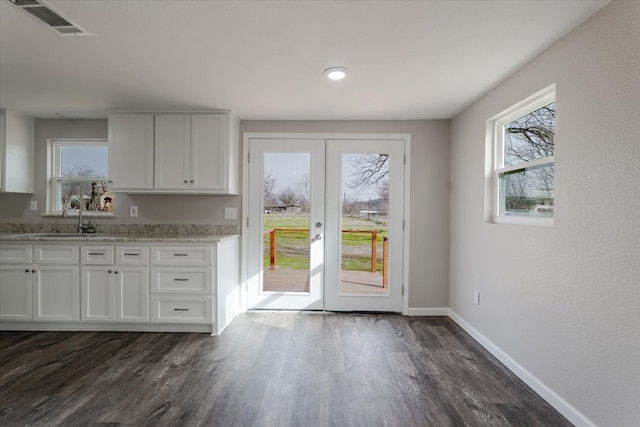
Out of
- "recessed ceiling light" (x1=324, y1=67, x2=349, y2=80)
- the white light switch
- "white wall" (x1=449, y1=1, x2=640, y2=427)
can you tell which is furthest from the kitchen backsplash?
"white wall" (x1=449, y1=1, x2=640, y2=427)

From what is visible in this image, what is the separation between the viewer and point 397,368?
2467mm

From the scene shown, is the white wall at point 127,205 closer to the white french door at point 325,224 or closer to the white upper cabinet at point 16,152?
the white upper cabinet at point 16,152

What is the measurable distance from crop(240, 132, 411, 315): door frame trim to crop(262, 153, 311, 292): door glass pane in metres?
0.20

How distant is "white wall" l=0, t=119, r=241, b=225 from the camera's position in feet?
12.3

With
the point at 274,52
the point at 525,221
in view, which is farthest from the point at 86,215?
the point at 525,221

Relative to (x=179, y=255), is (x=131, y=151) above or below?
above

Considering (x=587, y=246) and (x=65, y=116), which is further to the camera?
(x=65, y=116)

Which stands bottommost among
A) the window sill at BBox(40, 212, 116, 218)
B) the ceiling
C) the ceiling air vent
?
the window sill at BBox(40, 212, 116, 218)

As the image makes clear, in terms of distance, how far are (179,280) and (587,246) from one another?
3.08 metres

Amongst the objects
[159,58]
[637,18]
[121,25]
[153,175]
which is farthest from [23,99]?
[637,18]

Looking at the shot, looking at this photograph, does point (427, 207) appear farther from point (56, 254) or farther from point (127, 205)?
point (56, 254)

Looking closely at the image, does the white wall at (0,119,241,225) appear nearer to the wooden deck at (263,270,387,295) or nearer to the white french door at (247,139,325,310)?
the white french door at (247,139,325,310)

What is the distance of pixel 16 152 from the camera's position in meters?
3.59

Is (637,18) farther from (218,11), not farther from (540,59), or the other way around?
(218,11)
